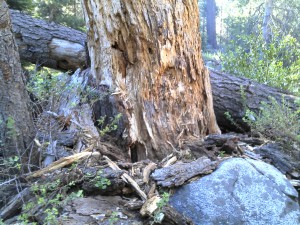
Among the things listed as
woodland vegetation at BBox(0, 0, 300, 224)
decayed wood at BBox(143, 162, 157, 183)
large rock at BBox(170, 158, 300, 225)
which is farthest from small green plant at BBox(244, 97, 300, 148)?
decayed wood at BBox(143, 162, 157, 183)

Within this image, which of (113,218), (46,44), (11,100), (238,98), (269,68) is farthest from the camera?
(46,44)

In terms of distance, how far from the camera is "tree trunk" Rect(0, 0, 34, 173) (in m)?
2.12

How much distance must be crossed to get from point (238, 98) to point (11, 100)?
9.87 feet

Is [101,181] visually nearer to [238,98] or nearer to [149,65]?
[149,65]

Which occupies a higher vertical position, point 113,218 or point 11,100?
point 11,100

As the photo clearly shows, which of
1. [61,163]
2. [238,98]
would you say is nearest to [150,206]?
[61,163]

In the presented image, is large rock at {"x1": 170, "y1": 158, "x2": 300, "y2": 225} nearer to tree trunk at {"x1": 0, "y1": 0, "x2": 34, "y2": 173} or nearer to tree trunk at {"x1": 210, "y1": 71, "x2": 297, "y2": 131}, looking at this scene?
tree trunk at {"x1": 0, "y1": 0, "x2": 34, "y2": 173}

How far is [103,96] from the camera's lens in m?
3.24

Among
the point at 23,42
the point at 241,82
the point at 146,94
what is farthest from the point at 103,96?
the point at 23,42

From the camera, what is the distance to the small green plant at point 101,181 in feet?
7.20

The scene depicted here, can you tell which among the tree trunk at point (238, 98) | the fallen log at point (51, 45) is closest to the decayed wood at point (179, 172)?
the tree trunk at point (238, 98)

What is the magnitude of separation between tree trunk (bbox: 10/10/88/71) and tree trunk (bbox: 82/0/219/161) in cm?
194

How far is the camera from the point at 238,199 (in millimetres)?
2387

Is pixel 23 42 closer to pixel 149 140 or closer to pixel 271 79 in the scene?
pixel 149 140
